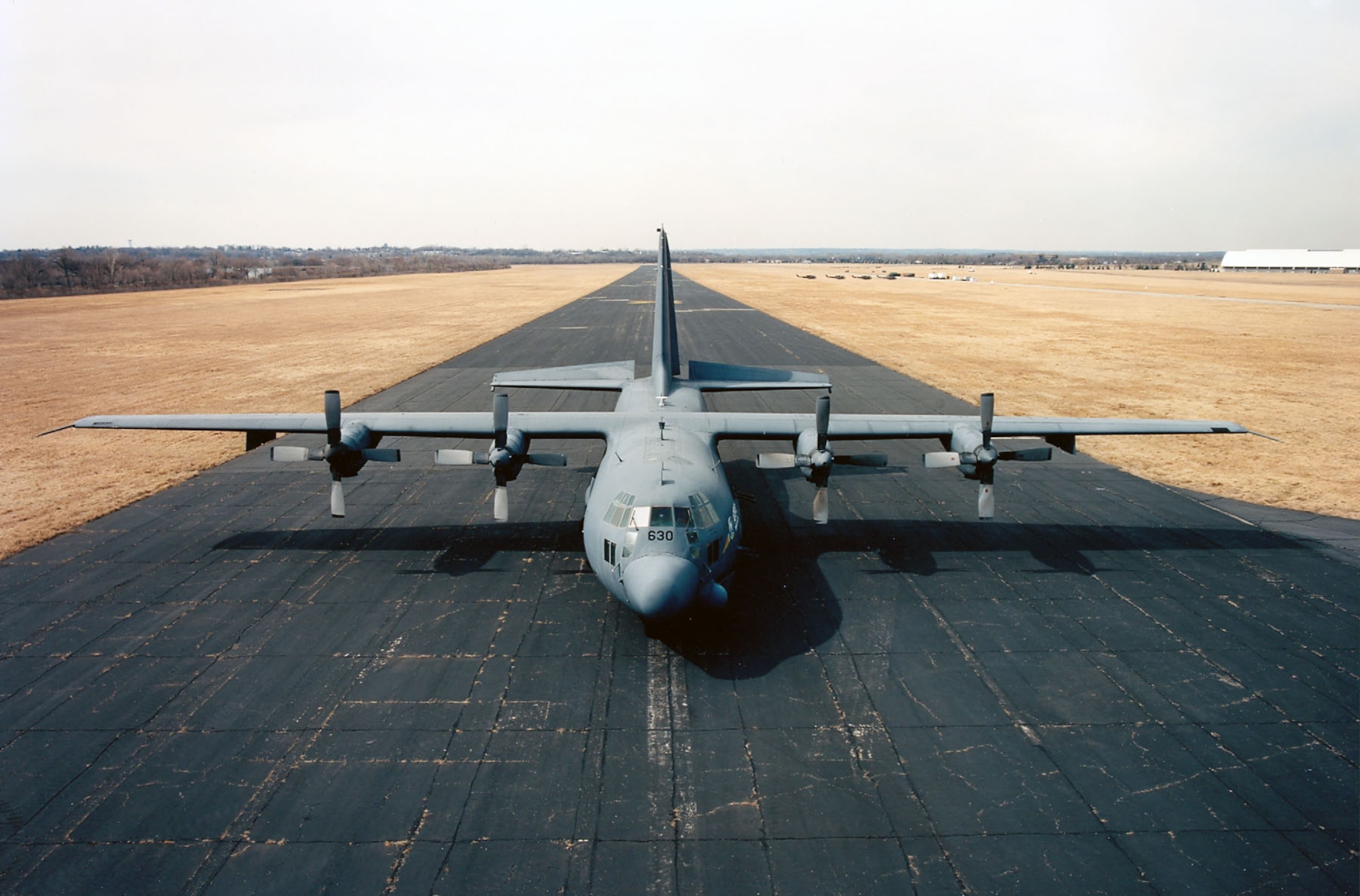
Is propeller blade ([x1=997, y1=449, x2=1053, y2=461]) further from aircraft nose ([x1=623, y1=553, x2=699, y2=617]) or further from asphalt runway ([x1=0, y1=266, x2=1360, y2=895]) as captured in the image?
aircraft nose ([x1=623, y1=553, x2=699, y2=617])

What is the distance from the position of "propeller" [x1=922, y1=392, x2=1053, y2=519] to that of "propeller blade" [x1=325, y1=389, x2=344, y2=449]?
1664 centimetres

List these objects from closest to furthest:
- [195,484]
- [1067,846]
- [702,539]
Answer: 1. [1067,846]
2. [702,539]
3. [195,484]

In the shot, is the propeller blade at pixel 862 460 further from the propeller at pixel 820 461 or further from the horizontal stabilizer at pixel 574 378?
the horizontal stabilizer at pixel 574 378

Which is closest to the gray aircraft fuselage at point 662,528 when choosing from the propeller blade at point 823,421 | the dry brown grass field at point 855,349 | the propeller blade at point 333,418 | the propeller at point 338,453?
the propeller blade at point 823,421

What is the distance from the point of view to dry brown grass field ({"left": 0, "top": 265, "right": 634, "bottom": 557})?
93.5ft

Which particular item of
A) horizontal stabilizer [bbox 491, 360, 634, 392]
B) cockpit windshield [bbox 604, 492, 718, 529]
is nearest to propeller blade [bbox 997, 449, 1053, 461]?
cockpit windshield [bbox 604, 492, 718, 529]

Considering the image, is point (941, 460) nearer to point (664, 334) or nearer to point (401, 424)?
point (664, 334)

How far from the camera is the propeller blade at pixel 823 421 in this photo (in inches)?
717

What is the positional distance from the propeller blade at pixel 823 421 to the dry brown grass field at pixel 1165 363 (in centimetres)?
1902

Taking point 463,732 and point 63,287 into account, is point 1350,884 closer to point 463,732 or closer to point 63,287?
point 463,732

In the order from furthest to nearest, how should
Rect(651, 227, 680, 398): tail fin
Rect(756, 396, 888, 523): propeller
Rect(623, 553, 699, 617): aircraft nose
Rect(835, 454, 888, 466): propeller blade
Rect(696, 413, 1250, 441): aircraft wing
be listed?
Rect(651, 227, 680, 398): tail fin
Rect(696, 413, 1250, 441): aircraft wing
Rect(835, 454, 888, 466): propeller blade
Rect(756, 396, 888, 523): propeller
Rect(623, 553, 699, 617): aircraft nose

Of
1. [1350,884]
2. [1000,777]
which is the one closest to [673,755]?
[1000,777]

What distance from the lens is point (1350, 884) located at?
1027 cm

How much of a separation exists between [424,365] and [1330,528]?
5355cm
